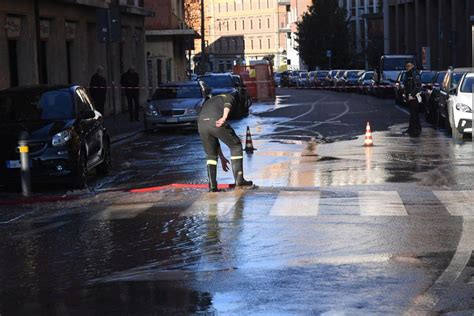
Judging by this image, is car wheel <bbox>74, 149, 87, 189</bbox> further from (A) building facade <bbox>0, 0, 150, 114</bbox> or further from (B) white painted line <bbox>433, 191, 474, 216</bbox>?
(A) building facade <bbox>0, 0, 150, 114</bbox>

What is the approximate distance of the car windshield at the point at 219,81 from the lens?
1316 inches

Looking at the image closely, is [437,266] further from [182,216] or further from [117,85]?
[117,85]

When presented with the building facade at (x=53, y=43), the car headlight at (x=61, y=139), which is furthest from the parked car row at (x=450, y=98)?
the car headlight at (x=61, y=139)

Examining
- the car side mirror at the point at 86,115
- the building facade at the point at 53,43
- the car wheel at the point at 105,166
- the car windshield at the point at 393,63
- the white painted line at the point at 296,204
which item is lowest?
the white painted line at the point at 296,204

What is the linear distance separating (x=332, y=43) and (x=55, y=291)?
3179 inches

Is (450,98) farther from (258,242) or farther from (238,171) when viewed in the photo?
(258,242)

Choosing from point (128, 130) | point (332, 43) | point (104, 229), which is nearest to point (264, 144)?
point (128, 130)

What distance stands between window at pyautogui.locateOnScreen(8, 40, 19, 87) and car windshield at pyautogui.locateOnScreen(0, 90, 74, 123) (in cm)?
1123

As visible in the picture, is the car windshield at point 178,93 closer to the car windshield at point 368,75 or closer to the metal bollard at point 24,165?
the metal bollard at point 24,165

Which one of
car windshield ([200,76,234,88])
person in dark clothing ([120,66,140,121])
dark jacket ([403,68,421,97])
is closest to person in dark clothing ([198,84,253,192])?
dark jacket ([403,68,421,97])

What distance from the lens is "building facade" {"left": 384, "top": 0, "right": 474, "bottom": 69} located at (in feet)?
190

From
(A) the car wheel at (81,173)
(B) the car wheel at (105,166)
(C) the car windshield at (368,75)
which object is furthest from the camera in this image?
(C) the car windshield at (368,75)

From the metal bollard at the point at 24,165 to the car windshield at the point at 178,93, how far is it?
1378 centimetres

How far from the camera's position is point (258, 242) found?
9289mm
